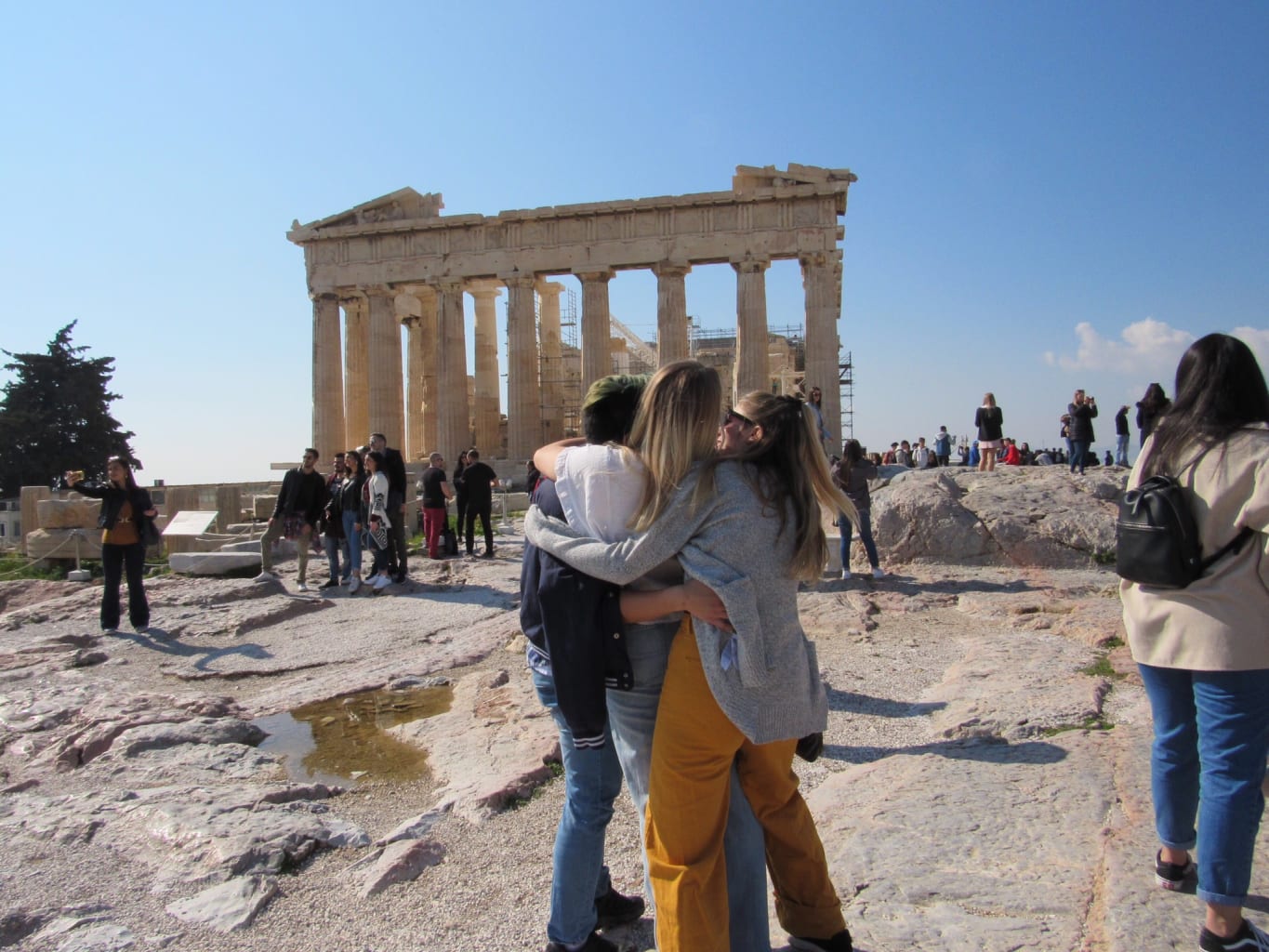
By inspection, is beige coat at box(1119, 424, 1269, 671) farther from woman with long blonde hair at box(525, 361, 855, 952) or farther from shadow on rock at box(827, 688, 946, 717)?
shadow on rock at box(827, 688, 946, 717)

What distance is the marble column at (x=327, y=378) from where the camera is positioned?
2888cm

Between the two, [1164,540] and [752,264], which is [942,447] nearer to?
[752,264]

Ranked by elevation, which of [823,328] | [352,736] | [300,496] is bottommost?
[352,736]

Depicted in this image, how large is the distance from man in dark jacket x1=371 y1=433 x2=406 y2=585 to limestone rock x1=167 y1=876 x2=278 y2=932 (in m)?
7.25

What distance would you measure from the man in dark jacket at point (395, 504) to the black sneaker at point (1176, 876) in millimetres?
8747

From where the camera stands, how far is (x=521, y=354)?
27594 millimetres

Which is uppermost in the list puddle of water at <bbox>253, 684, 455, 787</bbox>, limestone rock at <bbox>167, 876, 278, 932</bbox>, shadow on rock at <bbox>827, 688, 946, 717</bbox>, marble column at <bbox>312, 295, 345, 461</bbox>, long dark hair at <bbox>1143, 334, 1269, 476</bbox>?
marble column at <bbox>312, 295, 345, 461</bbox>

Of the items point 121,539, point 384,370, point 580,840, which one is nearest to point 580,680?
point 580,840

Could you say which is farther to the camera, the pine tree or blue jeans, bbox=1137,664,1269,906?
the pine tree

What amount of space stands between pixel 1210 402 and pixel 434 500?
10772mm

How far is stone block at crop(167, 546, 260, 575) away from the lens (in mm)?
11695

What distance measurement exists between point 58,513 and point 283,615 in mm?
9051

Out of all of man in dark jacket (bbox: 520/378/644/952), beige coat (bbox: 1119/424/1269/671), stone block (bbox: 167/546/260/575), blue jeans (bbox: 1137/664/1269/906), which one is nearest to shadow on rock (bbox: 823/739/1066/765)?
blue jeans (bbox: 1137/664/1269/906)

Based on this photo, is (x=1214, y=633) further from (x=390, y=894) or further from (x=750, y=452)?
(x=390, y=894)
